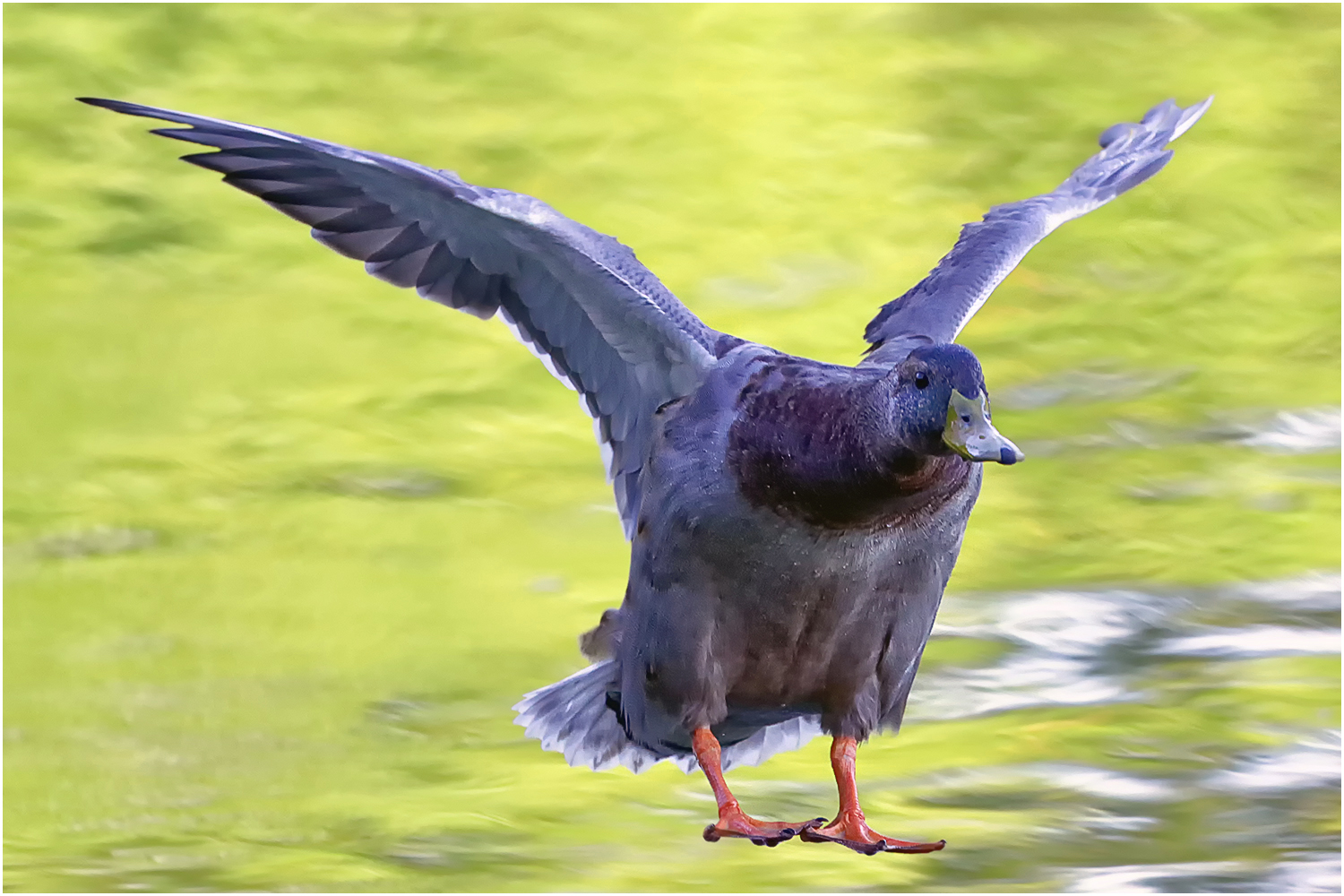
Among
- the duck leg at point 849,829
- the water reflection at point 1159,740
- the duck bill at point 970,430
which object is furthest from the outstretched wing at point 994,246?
the water reflection at point 1159,740

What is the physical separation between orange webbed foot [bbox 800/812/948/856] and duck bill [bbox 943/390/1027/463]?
1.52 metres

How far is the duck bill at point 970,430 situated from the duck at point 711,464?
46mm

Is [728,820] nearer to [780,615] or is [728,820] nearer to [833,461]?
[780,615]

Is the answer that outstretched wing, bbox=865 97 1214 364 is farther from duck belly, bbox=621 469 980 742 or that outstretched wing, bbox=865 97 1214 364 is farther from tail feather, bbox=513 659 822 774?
tail feather, bbox=513 659 822 774

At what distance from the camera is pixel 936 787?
29.2 feet

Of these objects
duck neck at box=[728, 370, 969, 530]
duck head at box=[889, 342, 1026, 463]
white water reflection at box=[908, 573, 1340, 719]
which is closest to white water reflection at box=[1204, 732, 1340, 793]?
white water reflection at box=[908, 573, 1340, 719]

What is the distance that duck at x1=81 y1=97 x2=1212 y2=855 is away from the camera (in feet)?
19.8

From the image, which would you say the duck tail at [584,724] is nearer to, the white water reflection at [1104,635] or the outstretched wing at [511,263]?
the outstretched wing at [511,263]

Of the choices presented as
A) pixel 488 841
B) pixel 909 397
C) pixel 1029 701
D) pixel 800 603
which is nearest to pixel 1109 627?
pixel 1029 701

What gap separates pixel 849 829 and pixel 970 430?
1705 millimetres

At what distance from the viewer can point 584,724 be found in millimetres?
7348

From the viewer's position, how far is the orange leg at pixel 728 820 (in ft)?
20.4

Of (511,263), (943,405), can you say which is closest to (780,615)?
(943,405)

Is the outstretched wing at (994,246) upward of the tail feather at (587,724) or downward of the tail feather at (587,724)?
upward
